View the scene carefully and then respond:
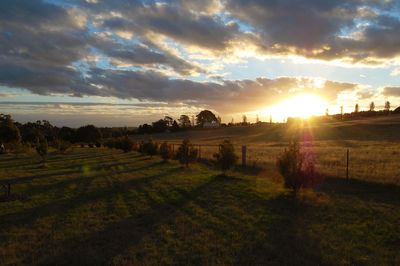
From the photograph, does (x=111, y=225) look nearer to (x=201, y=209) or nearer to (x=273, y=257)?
(x=201, y=209)

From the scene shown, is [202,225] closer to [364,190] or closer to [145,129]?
[364,190]

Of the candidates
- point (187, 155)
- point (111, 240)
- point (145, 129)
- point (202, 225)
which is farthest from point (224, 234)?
point (145, 129)

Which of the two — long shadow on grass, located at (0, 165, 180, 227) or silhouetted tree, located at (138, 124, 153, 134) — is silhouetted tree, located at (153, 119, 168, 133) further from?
long shadow on grass, located at (0, 165, 180, 227)

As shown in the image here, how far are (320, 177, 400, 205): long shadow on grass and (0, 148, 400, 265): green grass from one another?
0.04m

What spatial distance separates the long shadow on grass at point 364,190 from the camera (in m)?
10.2

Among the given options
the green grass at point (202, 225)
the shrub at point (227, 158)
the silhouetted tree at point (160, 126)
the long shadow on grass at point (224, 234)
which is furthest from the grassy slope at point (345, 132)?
the long shadow on grass at point (224, 234)

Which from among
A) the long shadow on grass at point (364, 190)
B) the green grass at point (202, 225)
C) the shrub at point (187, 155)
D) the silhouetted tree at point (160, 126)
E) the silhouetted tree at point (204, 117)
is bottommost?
the long shadow on grass at point (364, 190)

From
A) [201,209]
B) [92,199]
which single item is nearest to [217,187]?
[201,209]

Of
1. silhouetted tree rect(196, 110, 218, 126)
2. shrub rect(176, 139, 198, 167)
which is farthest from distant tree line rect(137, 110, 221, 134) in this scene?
shrub rect(176, 139, 198, 167)

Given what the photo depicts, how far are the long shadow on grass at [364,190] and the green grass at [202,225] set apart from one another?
0.14 ft

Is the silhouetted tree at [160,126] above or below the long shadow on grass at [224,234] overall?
above

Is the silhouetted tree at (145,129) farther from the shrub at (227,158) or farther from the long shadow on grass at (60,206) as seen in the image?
the long shadow on grass at (60,206)

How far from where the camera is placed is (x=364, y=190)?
38.1ft

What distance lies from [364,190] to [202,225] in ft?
29.8
